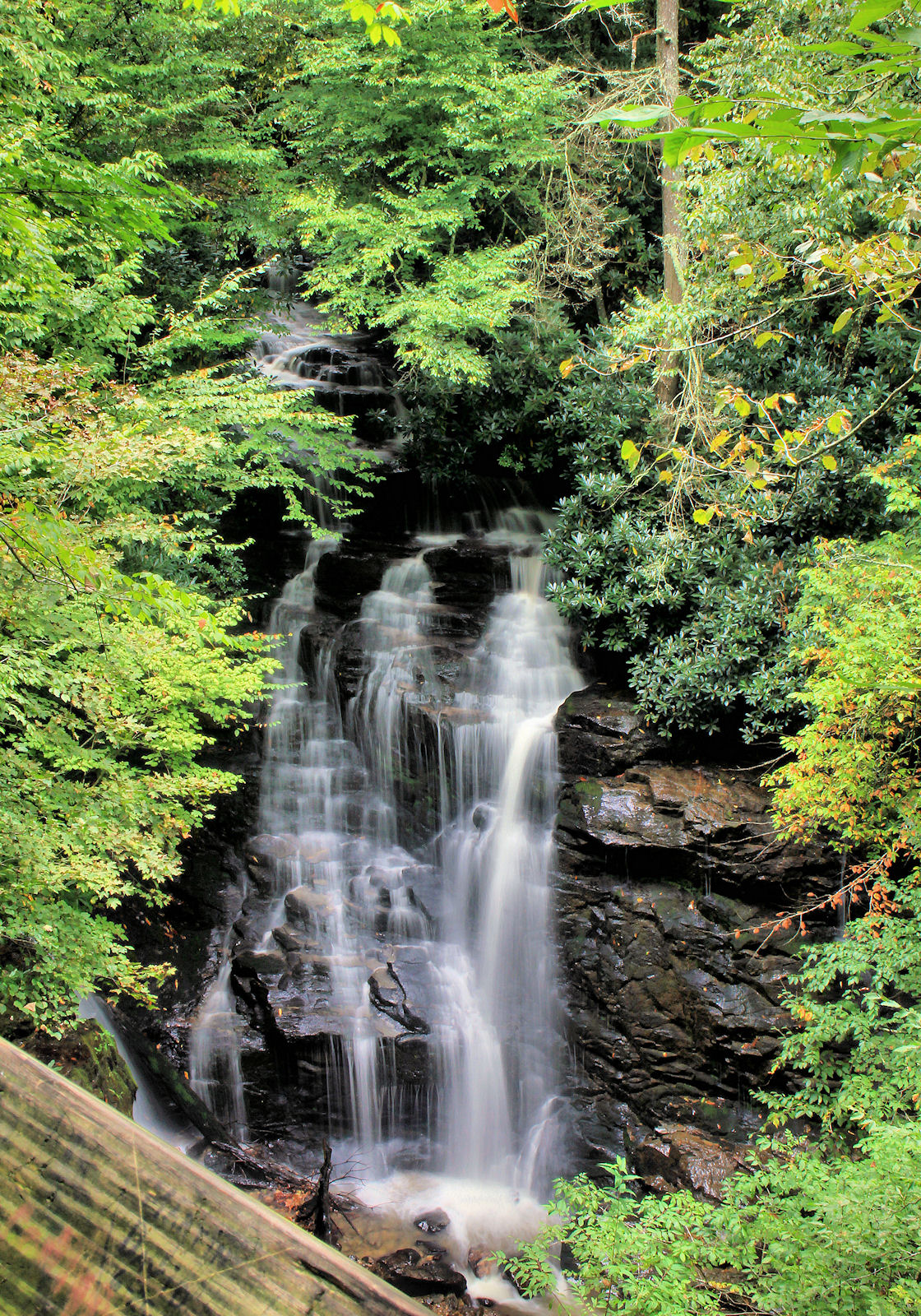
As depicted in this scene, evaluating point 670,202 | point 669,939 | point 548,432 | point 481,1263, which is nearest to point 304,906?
point 481,1263

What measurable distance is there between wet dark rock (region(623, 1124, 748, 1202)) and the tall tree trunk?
8.05 meters

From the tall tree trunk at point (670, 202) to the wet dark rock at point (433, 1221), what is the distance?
9.20 m

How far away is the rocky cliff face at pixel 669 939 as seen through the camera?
741 centimetres

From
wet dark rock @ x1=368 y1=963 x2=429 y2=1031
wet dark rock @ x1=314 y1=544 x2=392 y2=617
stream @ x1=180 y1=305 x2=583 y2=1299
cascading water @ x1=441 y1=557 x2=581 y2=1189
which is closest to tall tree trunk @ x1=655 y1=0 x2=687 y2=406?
stream @ x1=180 y1=305 x2=583 y2=1299

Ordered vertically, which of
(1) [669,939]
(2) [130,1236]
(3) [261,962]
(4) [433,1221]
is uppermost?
(2) [130,1236]

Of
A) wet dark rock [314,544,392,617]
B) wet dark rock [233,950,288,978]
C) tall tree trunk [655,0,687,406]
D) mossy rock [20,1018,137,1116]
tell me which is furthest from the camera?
wet dark rock [314,544,392,617]

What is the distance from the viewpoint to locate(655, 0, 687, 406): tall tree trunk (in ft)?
32.6

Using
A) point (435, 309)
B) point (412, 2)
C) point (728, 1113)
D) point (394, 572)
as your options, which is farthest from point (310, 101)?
point (728, 1113)

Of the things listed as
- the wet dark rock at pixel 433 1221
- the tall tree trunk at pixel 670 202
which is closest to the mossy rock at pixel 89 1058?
the wet dark rock at pixel 433 1221

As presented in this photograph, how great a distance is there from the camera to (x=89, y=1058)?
20.3ft

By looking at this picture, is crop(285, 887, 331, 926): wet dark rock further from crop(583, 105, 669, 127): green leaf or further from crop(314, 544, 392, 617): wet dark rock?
crop(583, 105, 669, 127): green leaf

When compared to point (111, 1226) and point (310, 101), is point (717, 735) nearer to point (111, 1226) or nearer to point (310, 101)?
point (111, 1226)

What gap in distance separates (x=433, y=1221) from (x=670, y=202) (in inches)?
466

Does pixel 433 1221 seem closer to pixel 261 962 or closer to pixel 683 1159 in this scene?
pixel 683 1159
